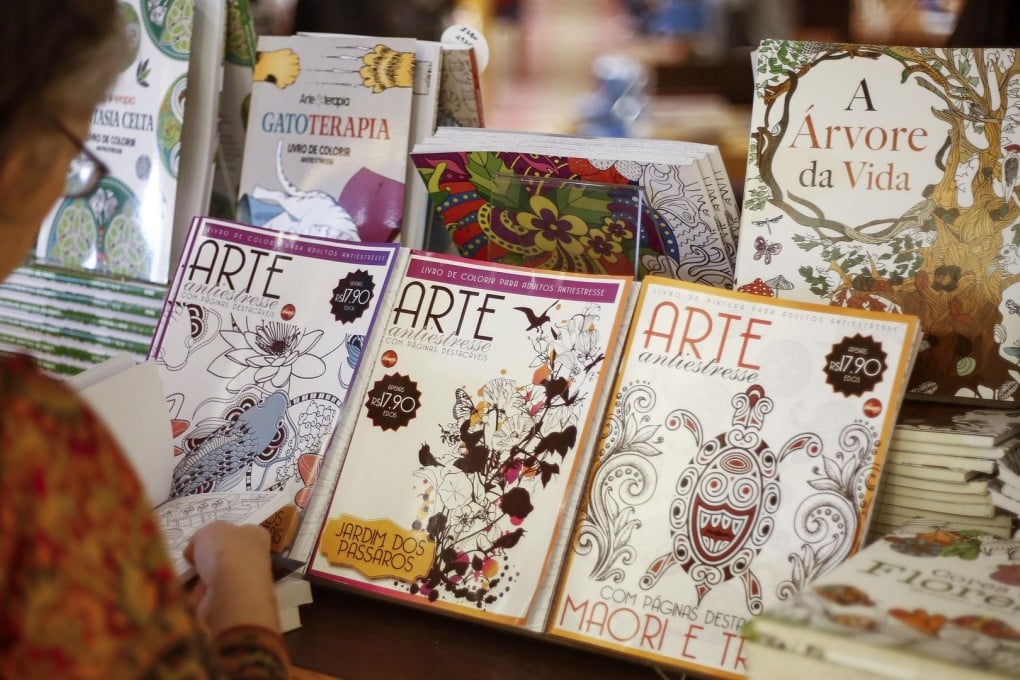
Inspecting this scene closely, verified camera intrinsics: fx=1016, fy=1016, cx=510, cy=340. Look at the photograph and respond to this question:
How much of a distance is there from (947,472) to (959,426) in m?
0.06

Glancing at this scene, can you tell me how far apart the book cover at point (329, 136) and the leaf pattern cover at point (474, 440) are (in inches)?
13.4

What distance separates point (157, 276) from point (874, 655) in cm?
139

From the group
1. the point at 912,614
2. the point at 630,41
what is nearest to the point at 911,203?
the point at 912,614

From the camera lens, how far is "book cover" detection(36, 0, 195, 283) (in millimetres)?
1751

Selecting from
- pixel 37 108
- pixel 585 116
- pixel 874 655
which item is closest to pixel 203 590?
pixel 37 108

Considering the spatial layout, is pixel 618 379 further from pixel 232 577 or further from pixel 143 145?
pixel 143 145

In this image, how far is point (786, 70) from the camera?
4.35ft

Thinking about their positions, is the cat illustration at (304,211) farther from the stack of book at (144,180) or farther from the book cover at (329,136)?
the stack of book at (144,180)

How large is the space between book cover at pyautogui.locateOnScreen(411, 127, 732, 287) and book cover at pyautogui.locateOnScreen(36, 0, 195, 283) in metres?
0.58

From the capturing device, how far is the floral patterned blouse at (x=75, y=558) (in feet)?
1.99

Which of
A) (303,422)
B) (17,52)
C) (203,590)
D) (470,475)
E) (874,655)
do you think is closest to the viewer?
(17,52)

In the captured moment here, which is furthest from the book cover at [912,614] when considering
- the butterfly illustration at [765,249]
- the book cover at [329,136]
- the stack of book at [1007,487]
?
the book cover at [329,136]

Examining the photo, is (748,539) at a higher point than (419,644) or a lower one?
higher

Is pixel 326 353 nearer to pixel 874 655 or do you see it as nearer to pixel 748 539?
pixel 748 539
